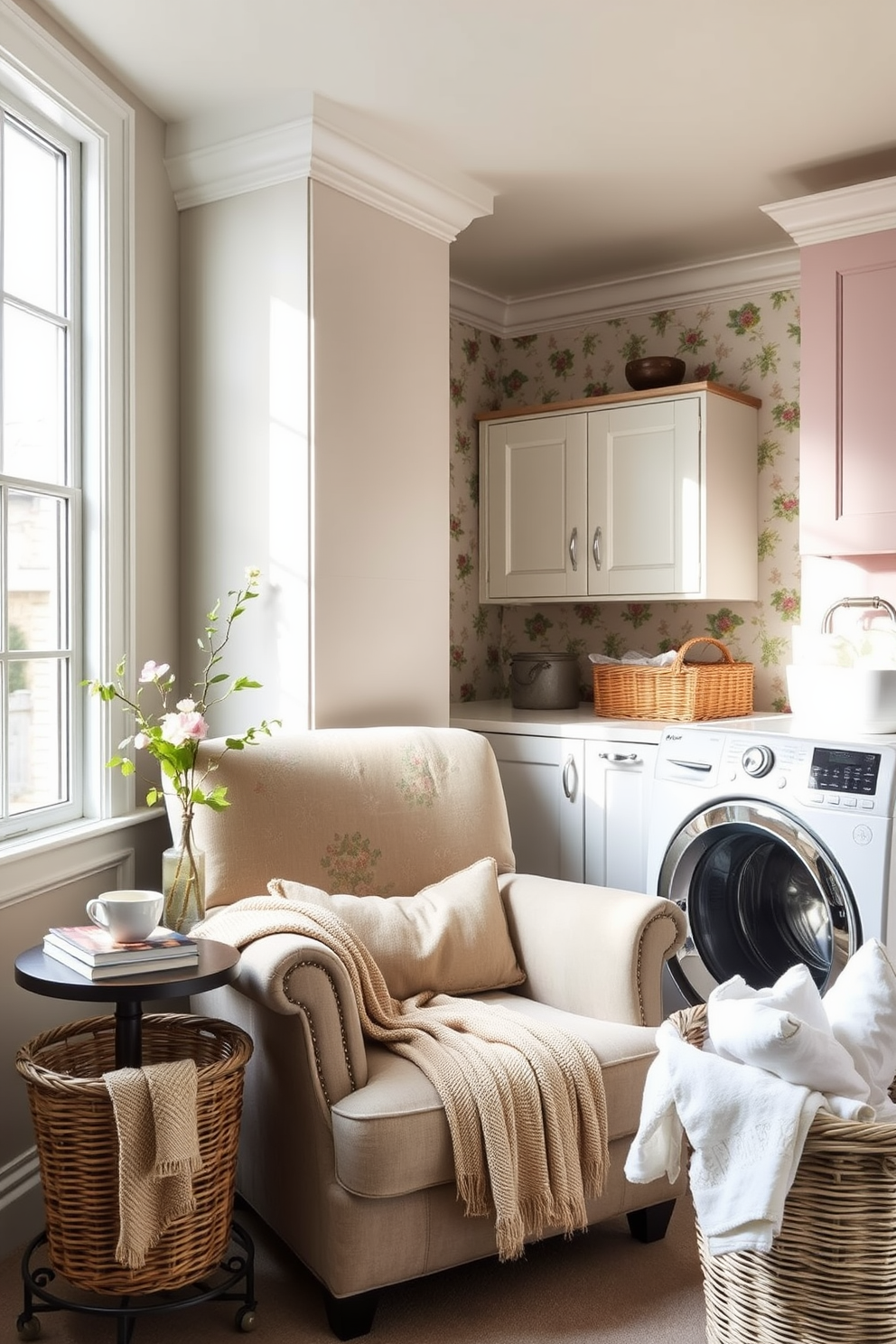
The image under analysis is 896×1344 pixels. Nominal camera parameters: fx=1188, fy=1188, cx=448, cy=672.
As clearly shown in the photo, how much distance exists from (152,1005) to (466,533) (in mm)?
2047

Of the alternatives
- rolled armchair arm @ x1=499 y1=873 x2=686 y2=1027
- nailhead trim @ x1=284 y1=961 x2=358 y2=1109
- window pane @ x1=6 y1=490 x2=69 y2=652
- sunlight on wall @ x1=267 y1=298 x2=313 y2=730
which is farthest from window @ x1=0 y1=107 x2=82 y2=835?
rolled armchair arm @ x1=499 y1=873 x2=686 y2=1027

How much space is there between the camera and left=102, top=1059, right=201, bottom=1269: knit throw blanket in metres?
1.84

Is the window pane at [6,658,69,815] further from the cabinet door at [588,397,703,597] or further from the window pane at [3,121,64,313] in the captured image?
the cabinet door at [588,397,703,597]

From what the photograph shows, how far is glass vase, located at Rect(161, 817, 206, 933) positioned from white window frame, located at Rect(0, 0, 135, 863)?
0.38m

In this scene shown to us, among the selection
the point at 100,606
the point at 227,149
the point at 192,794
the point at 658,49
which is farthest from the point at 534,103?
the point at 192,794

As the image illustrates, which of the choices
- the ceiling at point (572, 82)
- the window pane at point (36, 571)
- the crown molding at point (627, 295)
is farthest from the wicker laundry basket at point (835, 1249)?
the crown molding at point (627, 295)

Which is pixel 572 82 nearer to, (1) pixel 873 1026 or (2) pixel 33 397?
(2) pixel 33 397

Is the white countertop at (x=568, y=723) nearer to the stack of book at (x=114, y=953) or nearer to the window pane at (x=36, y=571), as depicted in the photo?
the window pane at (x=36, y=571)

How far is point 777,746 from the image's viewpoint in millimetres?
2828

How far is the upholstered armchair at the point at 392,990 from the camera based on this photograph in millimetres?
1947

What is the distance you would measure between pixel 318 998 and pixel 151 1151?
1.13 feet

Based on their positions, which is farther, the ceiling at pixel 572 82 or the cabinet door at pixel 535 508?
the cabinet door at pixel 535 508

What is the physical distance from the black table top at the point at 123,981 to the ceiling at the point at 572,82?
1841mm

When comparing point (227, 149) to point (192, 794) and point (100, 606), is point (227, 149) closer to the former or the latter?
point (100, 606)
